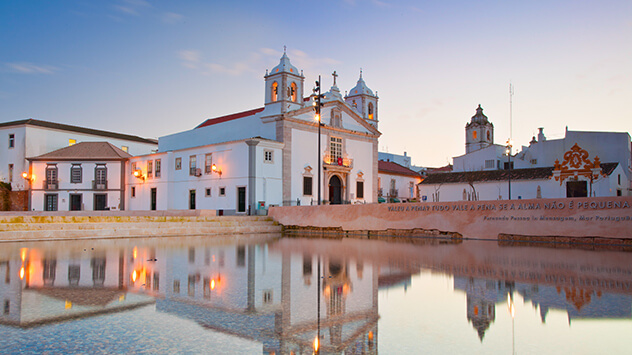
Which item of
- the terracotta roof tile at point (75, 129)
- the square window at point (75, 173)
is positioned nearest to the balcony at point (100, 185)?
the square window at point (75, 173)

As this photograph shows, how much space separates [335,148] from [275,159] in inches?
253

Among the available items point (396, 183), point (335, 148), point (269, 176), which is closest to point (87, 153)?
point (269, 176)

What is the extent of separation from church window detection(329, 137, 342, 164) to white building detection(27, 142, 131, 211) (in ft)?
57.9

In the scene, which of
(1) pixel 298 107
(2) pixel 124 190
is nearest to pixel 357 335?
(1) pixel 298 107

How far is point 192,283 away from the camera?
7.76 metres

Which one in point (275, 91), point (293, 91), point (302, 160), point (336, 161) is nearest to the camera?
point (302, 160)

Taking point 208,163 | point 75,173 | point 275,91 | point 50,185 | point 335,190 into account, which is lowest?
point 335,190

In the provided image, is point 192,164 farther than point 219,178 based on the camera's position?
Yes

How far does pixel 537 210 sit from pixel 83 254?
45.7 feet

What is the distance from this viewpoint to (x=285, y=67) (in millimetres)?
35594

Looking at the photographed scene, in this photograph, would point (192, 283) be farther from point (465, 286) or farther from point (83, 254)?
point (83, 254)

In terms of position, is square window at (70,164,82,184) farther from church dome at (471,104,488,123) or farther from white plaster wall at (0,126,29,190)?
church dome at (471,104,488,123)

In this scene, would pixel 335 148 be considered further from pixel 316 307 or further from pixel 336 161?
pixel 316 307

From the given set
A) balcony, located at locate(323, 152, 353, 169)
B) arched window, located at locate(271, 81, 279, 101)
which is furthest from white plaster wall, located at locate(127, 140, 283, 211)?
balcony, located at locate(323, 152, 353, 169)
